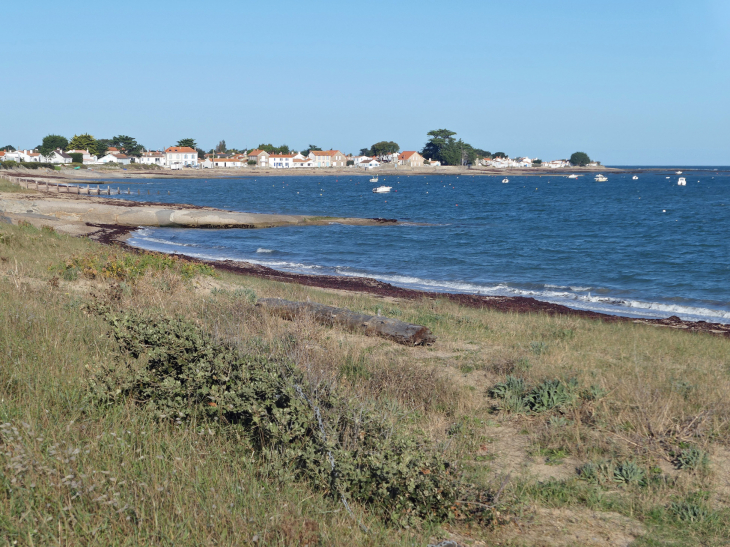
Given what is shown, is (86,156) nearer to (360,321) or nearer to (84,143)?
(84,143)

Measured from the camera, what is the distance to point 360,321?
11859 millimetres

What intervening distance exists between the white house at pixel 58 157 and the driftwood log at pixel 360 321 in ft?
601

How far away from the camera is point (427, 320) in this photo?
45.9 feet

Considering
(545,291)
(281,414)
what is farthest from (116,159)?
(281,414)

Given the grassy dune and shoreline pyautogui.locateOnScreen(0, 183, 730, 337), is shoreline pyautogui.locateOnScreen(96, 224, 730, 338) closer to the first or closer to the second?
shoreline pyautogui.locateOnScreen(0, 183, 730, 337)

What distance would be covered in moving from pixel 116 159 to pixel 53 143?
2268 cm

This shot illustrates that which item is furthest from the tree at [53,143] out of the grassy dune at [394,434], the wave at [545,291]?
the grassy dune at [394,434]

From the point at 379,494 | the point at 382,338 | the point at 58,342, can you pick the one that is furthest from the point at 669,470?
the point at 58,342

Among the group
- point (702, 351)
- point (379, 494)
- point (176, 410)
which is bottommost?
point (702, 351)

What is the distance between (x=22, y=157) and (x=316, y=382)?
198538 mm

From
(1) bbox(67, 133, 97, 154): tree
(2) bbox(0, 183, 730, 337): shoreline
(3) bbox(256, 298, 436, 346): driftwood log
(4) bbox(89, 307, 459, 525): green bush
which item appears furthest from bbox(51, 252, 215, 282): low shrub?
(1) bbox(67, 133, 97, 154): tree

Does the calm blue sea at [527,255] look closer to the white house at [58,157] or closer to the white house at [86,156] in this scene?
the white house at [58,157]

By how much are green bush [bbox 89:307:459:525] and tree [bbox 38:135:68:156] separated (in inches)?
8173

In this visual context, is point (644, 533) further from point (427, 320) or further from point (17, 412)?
point (427, 320)
